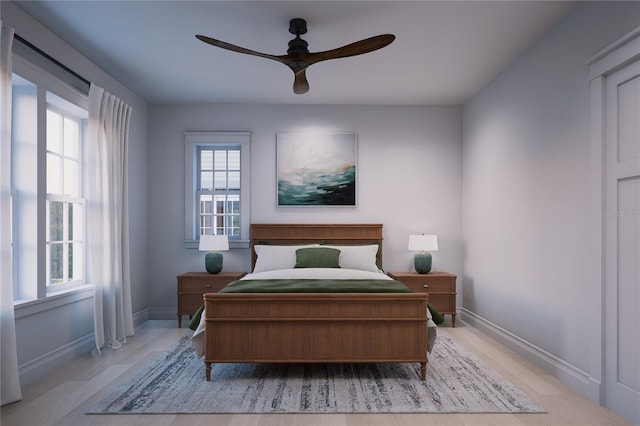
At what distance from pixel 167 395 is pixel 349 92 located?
3.69m

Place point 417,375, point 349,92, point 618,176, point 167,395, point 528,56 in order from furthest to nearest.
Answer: point 349,92, point 528,56, point 417,375, point 167,395, point 618,176

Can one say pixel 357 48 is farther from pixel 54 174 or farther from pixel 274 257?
pixel 54 174

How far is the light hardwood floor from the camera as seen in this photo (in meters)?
2.53

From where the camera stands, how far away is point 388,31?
11.5ft

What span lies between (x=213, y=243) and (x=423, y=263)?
254 cm

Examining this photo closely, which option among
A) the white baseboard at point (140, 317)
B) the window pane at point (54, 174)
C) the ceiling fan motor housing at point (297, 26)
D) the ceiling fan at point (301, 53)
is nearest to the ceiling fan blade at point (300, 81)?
the ceiling fan at point (301, 53)

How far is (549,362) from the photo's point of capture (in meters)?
3.42

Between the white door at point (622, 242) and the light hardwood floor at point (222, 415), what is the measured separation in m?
0.20

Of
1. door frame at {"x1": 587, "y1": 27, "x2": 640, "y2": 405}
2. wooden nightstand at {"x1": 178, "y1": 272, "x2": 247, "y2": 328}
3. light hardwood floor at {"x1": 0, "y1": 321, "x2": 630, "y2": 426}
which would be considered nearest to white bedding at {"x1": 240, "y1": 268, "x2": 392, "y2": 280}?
wooden nightstand at {"x1": 178, "y1": 272, "x2": 247, "y2": 328}

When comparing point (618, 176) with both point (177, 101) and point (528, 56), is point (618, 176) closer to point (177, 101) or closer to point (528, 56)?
point (528, 56)

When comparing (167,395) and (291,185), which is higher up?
(291,185)

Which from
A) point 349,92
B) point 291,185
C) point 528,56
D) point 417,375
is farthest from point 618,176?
point 291,185

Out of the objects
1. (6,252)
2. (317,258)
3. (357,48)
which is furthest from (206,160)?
(357,48)

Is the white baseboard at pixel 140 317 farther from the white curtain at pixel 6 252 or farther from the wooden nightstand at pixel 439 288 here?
the wooden nightstand at pixel 439 288
